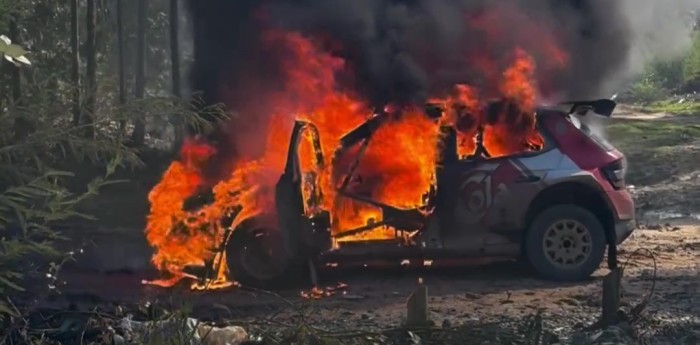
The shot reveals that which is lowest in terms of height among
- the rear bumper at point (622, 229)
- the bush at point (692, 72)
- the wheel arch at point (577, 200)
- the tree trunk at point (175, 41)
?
the rear bumper at point (622, 229)

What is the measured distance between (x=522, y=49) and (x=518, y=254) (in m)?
2.56

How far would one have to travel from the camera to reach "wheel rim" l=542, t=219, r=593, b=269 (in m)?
9.79

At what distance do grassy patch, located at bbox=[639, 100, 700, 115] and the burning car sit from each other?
27366 millimetres

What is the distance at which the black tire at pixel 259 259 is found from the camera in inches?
376

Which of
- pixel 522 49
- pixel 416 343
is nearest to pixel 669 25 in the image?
pixel 522 49

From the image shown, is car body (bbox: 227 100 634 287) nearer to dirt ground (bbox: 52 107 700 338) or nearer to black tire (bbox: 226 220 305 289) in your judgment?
black tire (bbox: 226 220 305 289)

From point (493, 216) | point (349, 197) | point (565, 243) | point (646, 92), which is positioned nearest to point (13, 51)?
point (349, 197)

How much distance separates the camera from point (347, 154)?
9594mm

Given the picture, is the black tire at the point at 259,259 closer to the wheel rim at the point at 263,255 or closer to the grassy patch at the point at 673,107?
the wheel rim at the point at 263,255

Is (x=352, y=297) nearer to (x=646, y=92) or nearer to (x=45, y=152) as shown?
(x=45, y=152)

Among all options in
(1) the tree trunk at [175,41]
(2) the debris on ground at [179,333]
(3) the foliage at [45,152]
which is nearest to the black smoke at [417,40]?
(2) the debris on ground at [179,333]

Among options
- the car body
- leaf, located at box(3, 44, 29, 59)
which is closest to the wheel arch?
the car body

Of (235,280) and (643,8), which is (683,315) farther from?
(643,8)

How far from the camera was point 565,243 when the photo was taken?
9.82 m
